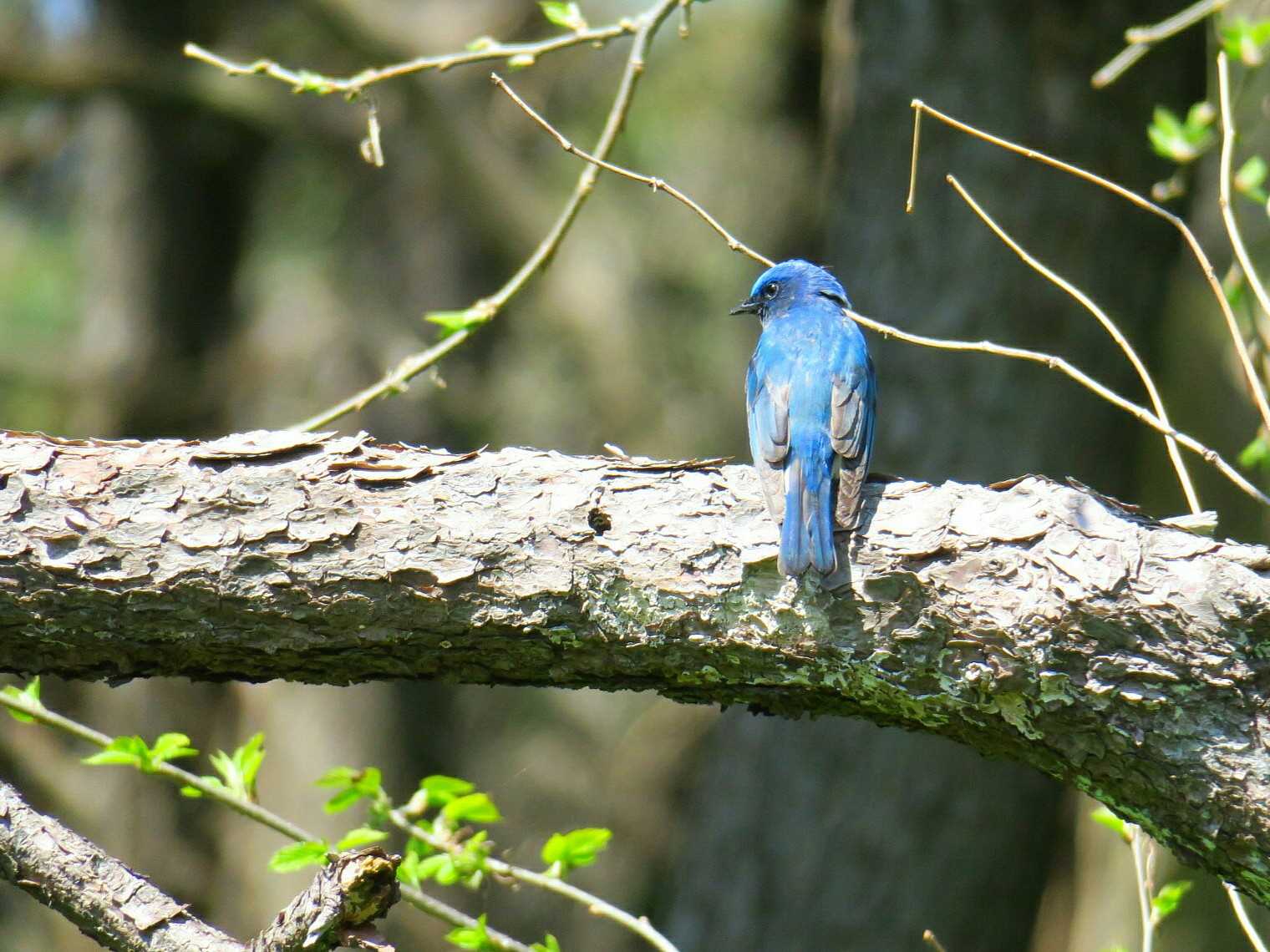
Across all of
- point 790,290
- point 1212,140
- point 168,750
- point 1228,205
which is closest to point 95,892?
point 168,750

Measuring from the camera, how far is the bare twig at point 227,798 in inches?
99.1

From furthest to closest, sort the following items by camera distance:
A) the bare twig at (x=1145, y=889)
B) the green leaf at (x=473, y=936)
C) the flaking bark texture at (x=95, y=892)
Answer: the bare twig at (x=1145, y=889)
the green leaf at (x=473, y=936)
the flaking bark texture at (x=95, y=892)

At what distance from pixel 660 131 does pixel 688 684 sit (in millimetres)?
10156

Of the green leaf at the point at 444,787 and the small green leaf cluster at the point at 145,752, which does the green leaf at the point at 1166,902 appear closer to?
the green leaf at the point at 444,787

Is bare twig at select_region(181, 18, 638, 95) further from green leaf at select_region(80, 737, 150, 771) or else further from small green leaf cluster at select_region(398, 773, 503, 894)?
small green leaf cluster at select_region(398, 773, 503, 894)

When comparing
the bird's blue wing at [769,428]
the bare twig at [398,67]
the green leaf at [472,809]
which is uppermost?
the bare twig at [398,67]

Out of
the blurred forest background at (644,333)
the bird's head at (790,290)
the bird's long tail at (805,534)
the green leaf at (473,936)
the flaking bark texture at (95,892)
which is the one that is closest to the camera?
the flaking bark texture at (95,892)

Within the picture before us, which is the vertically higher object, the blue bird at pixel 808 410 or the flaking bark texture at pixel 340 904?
the blue bird at pixel 808 410

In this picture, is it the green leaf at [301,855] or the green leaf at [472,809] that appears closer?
the green leaf at [301,855]

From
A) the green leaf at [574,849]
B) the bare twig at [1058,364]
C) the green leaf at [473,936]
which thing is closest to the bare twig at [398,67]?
the bare twig at [1058,364]

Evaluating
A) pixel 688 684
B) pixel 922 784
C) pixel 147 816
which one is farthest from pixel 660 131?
pixel 688 684

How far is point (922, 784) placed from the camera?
4930 millimetres

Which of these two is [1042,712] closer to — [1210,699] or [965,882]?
[1210,699]

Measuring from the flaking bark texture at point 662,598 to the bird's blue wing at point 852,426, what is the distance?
3.6 inches
